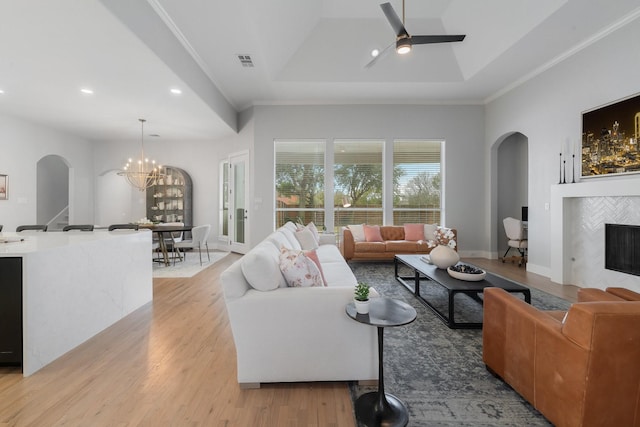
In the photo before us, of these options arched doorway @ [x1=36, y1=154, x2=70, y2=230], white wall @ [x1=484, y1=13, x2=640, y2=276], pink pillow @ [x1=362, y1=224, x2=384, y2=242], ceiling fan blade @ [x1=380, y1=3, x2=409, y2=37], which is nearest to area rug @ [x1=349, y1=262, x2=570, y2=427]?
pink pillow @ [x1=362, y1=224, x2=384, y2=242]

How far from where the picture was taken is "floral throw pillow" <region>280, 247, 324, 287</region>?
6.89 feet

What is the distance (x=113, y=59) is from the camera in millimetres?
3395

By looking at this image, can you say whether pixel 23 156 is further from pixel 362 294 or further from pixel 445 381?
pixel 445 381

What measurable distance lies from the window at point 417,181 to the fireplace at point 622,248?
316cm

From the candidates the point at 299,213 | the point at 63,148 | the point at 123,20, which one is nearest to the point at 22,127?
the point at 63,148

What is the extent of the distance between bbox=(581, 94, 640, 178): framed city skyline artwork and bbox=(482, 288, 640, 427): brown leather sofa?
136 inches

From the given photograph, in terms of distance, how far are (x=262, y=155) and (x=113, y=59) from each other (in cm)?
346

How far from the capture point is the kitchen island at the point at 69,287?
213 cm

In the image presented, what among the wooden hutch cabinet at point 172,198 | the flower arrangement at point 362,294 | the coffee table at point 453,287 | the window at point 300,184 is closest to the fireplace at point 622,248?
the coffee table at point 453,287

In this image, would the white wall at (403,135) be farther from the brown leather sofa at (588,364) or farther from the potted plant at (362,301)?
the brown leather sofa at (588,364)

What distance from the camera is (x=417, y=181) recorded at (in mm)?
6852

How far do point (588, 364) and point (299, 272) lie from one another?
156 cm

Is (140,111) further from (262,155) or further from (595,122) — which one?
(595,122)

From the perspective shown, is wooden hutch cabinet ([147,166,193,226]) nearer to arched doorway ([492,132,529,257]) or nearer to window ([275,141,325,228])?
window ([275,141,325,228])
